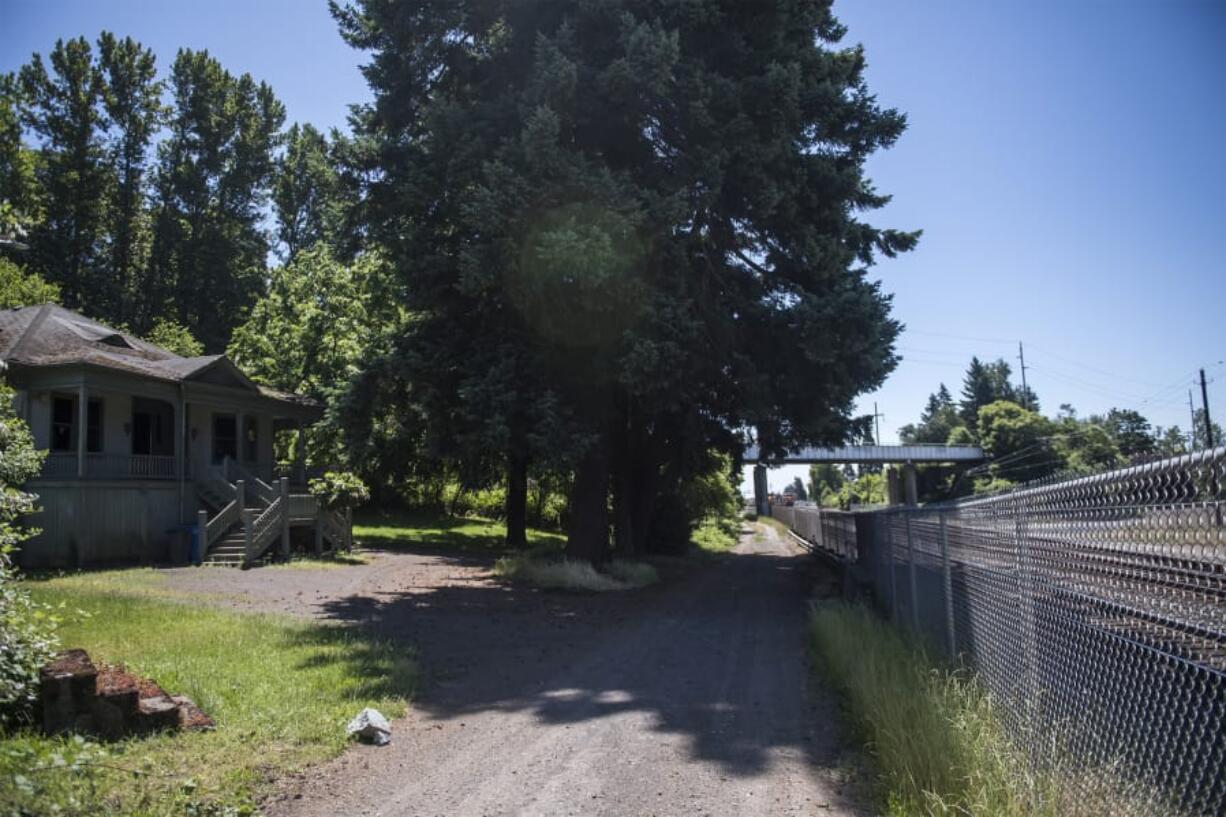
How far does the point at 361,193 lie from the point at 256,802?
15868mm

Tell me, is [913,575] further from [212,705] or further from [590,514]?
[590,514]

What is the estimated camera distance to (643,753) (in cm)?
625

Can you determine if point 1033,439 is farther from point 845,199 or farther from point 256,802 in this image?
A: point 256,802

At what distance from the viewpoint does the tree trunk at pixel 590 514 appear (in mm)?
A: 19297

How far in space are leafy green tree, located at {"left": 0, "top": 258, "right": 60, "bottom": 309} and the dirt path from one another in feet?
96.5

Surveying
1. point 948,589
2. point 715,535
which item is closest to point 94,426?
point 948,589

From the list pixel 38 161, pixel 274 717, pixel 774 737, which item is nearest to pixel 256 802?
pixel 274 717

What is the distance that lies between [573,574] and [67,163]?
152 feet

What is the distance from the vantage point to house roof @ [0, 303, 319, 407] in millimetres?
20797

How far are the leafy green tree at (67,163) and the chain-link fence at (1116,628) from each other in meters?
55.2

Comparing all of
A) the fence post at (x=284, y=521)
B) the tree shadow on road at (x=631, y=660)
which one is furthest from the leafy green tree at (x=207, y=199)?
the tree shadow on road at (x=631, y=660)

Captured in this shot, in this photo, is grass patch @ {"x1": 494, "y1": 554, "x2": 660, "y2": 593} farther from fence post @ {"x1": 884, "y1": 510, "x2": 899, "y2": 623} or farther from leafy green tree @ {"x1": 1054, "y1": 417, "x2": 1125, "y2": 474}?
leafy green tree @ {"x1": 1054, "y1": 417, "x2": 1125, "y2": 474}

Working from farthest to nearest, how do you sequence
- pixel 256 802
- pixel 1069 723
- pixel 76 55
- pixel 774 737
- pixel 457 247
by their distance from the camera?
pixel 76 55 < pixel 457 247 < pixel 774 737 < pixel 256 802 < pixel 1069 723

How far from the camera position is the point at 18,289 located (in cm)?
3722
